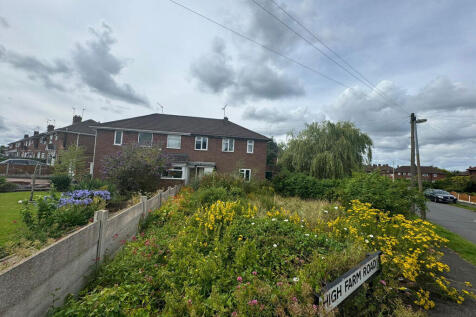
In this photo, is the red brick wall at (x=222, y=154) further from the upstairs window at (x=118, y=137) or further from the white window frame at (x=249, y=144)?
the upstairs window at (x=118, y=137)

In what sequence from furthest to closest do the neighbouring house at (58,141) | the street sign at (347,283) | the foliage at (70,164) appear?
the neighbouring house at (58,141) → the foliage at (70,164) → the street sign at (347,283)

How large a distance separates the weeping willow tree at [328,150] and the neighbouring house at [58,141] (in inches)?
858

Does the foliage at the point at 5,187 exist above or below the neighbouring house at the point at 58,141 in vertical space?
below

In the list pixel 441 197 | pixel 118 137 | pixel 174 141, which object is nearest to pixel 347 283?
pixel 174 141

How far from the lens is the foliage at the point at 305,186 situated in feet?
37.9

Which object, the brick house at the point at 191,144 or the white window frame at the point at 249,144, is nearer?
the brick house at the point at 191,144

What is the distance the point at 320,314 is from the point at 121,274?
332cm

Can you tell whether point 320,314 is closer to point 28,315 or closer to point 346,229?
point 346,229

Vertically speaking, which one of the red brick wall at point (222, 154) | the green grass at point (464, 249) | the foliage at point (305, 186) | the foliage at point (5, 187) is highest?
the red brick wall at point (222, 154)

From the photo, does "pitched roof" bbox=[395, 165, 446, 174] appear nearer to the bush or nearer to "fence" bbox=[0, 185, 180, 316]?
"fence" bbox=[0, 185, 180, 316]

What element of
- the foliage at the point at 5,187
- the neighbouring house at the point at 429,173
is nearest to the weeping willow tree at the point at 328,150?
the foliage at the point at 5,187

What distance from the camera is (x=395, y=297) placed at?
3.06 metres

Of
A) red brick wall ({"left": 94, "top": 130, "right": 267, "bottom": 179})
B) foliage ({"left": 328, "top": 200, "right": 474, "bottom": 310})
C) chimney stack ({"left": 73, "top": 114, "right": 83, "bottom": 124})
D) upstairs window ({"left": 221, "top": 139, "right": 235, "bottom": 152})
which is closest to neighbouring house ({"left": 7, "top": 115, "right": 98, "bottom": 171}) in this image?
chimney stack ({"left": 73, "top": 114, "right": 83, "bottom": 124})

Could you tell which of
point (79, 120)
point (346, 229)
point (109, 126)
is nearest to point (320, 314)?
point (346, 229)
